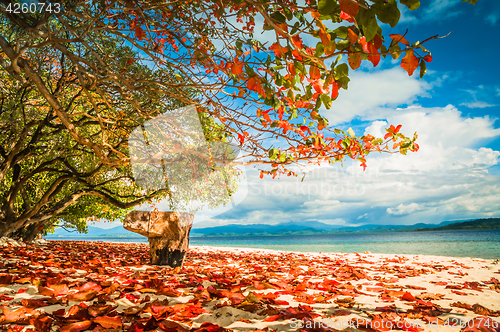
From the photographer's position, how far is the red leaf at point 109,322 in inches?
65.5

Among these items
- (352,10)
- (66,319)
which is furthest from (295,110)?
(66,319)

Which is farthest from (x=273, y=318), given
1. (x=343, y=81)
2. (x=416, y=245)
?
(x=416, y=245)

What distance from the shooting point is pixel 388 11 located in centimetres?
106

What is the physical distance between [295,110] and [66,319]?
276 centimetres

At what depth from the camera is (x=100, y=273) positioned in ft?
11.4

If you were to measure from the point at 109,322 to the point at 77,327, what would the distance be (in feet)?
0.61

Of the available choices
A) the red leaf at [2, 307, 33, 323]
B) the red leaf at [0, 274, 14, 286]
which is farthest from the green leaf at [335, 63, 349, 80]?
the red leaf at [0, 274, 14, 286]

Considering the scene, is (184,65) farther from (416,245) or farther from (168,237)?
(416,245)

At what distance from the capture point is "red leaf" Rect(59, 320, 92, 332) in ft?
5.18

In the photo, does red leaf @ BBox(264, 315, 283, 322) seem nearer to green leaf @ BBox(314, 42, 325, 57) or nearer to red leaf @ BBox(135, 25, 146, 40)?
green leaf @ BBox(314, 42, 325, 57)

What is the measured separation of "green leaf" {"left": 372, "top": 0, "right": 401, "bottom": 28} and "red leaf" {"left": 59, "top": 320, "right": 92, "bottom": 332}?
250 centimetres

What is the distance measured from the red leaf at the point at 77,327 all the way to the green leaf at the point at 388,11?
250 centimetres

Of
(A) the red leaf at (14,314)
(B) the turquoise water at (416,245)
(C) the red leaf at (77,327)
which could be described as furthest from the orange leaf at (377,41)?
(B) the turquoise water at (416,245)

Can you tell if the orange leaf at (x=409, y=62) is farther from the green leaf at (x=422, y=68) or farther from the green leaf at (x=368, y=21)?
the green leaf at (x=368, y=21)
